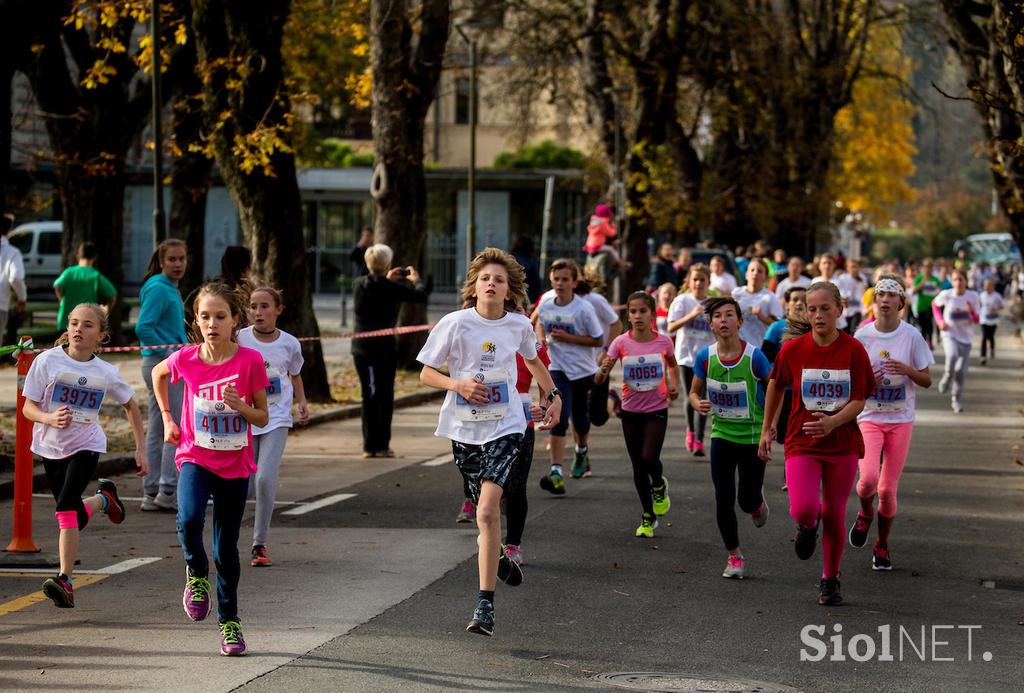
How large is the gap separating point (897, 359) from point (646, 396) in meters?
1.87

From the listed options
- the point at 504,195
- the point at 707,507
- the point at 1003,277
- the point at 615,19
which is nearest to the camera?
the point at 707,507

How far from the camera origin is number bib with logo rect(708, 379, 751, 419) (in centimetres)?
948

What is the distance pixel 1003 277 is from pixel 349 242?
125 ft

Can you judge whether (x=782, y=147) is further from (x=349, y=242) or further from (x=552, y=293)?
Answer: (x=552, y=293)

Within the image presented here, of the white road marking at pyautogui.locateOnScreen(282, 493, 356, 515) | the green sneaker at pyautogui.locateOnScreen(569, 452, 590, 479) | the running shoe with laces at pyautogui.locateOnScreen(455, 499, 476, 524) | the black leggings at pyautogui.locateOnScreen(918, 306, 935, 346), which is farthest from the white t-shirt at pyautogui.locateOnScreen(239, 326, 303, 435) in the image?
the black leggings at pyautogui.locateOnScreen(918, 306, 935, 346)

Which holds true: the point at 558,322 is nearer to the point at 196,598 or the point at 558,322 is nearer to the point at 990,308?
the point at 196,598

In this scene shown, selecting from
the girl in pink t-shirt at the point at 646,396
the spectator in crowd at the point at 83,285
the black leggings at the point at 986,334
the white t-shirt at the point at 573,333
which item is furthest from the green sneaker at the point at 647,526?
the black leggings at the point at 986,334

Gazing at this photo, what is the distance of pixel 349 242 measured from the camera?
51562 mm

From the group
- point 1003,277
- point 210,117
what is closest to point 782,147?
point 210,117

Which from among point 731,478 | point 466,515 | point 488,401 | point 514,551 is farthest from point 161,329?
point 488,401

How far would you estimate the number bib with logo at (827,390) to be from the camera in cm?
861

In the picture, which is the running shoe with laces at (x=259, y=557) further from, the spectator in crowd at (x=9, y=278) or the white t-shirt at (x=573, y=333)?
the spectator in crowd at (x=9, y=278)

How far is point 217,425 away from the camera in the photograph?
730cm

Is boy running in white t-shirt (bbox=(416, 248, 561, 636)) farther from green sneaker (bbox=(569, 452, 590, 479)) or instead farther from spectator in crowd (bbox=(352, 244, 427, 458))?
spectator in crowd (bbox=(352, 244, 427, 458))
